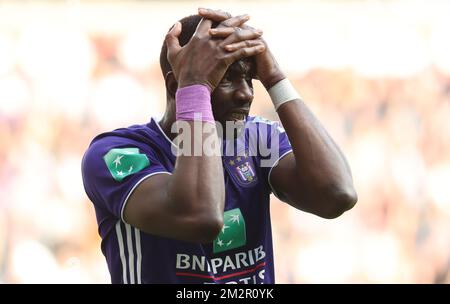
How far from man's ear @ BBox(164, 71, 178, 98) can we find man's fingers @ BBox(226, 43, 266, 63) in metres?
0.24

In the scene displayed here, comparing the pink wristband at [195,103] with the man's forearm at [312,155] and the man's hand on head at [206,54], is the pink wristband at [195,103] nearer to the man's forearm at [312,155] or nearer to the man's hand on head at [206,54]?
the man's hand on head at [206,54]

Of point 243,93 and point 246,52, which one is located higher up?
point 246,52

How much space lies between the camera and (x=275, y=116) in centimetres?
543

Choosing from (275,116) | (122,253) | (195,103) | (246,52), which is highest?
(246,52)

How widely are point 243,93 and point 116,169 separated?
0.40 m

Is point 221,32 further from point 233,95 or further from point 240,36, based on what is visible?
point 233,95

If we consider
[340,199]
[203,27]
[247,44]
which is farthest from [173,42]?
[340,199]

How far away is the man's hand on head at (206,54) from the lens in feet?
6.92

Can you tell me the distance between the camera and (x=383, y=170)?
548 centimetres

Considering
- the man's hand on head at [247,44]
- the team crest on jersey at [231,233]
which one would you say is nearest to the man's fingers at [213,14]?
the man's hand on head at [247,44]

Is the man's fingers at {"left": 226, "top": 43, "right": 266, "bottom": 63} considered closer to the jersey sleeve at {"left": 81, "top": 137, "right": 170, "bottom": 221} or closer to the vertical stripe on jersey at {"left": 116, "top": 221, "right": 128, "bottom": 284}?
the jersey sleeve at {"left": 81, "top": 137, "right": 170, "bottom": 221}

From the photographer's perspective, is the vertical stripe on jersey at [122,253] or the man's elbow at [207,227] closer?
the man's elbow at [207,227]

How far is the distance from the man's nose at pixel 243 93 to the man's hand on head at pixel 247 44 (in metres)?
0.11

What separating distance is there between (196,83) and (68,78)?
11.2ft
